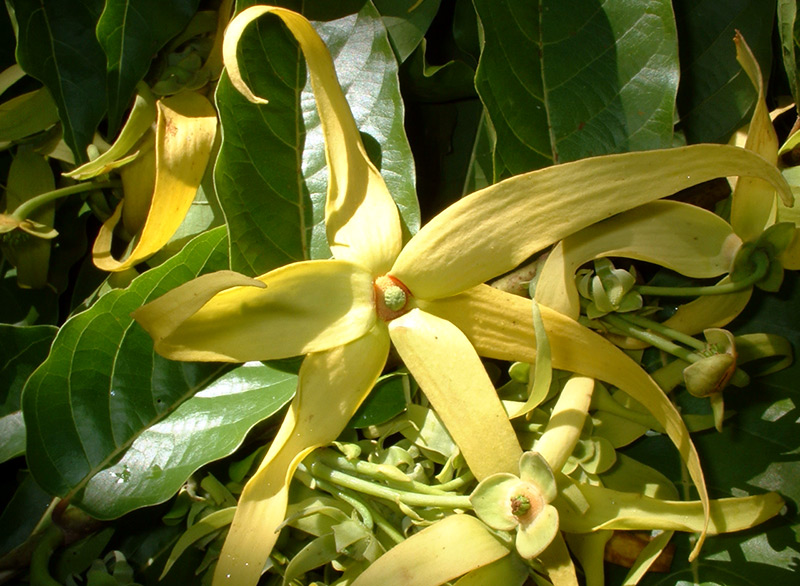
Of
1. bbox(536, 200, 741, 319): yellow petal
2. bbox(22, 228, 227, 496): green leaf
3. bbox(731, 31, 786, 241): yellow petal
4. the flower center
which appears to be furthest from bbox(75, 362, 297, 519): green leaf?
bbox(731, 31, 786, 241): yellow petal

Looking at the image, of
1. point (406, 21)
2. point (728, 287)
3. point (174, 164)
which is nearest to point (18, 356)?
point (174, 164)

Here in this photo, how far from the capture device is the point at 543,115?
577 millimetres

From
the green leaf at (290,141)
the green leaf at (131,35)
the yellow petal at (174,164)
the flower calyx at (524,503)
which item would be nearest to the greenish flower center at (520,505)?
the flower calyx at (524,503)

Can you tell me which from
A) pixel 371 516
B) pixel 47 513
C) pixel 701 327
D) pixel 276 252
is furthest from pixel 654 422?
pixel 47 513

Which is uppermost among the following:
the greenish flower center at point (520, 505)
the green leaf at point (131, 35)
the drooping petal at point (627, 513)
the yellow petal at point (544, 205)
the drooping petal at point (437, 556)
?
the green leaf at point (131, 35)

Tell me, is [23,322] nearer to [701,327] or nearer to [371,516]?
[371,516]

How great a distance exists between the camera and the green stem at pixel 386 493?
1.49ft

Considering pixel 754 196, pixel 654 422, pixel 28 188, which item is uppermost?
pixel 28 188

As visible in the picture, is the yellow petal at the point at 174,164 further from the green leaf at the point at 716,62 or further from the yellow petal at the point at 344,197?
the green leaf at the point at 716,62

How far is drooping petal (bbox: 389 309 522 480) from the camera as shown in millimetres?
435

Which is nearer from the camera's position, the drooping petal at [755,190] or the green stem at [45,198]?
the drooping petal at [755,190]

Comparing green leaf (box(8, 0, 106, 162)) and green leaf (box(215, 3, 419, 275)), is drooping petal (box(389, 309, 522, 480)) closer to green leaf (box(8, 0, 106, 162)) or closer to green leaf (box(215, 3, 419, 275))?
green leaf (box(215, 3, 419, 275))

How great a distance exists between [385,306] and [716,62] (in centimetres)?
39

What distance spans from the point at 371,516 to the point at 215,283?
0.20 meters
